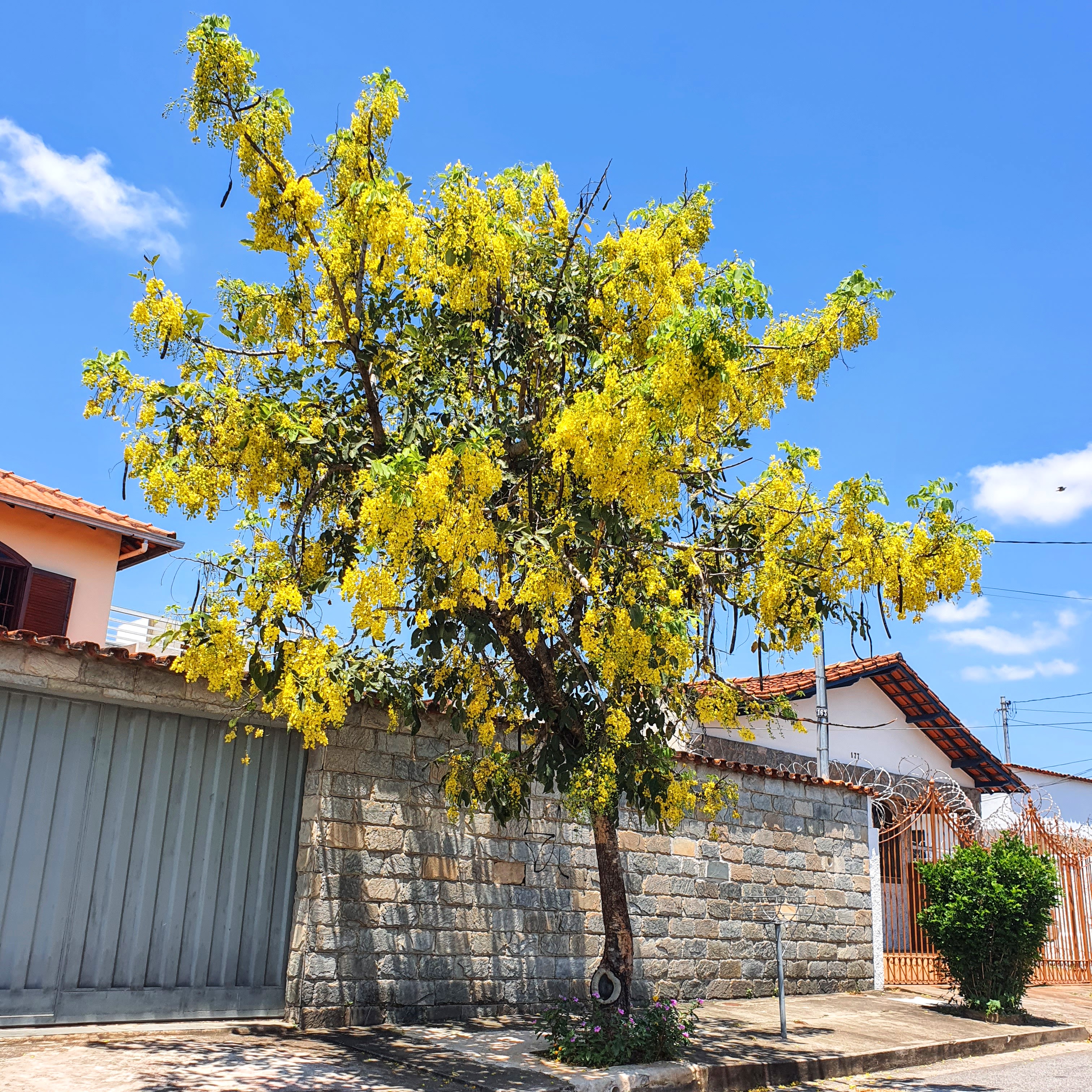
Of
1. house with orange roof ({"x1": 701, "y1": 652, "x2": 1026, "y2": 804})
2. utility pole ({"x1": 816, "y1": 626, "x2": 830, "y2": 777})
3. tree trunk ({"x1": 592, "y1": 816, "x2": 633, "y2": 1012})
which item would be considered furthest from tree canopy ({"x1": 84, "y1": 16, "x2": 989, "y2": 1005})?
house with orange roof ({"x1": 701, "y1": 652, "x2": 1026, "y2": 804})

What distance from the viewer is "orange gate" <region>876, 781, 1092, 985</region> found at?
1319 centimetres

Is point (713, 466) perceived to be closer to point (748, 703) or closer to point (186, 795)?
point (748, 703)

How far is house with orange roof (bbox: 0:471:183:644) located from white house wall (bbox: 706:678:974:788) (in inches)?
430

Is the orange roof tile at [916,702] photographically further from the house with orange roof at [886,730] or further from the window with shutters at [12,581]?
the window with shutters at [12,581]

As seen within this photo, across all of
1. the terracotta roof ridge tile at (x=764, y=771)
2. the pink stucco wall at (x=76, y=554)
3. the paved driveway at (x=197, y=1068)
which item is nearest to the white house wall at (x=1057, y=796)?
the terracotta roof ridge tile at (x=764, y=771)

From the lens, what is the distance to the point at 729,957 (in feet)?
34.9

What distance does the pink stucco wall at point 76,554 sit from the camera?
49.0 feet

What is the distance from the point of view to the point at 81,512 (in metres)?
15.2

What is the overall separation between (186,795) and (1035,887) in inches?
345

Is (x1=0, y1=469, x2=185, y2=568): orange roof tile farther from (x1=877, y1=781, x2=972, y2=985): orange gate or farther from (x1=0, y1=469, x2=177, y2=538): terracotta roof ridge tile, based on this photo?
(x1=877, y1=781, x2=972, y2=985): orange gate

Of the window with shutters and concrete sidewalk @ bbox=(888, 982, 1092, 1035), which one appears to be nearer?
concrete sidewalk @ bbox=(888, 982, 1092, 1035)

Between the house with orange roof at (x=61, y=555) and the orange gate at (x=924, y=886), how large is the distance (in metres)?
11.9

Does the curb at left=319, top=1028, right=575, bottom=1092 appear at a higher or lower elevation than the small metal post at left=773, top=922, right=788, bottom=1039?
lower

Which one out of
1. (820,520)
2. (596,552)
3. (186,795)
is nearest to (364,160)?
(596,552)
